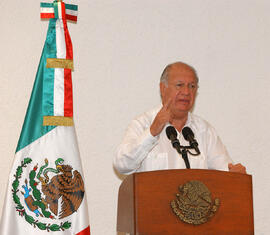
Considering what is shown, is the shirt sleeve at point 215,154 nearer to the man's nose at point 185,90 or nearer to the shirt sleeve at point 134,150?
the man's nose at point 185,90

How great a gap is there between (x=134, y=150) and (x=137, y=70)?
1793 mm

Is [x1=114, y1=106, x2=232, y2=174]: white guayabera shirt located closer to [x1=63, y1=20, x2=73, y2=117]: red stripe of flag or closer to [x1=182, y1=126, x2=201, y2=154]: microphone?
[x1=182, y1=126, x2=201, y2=154]: microphone

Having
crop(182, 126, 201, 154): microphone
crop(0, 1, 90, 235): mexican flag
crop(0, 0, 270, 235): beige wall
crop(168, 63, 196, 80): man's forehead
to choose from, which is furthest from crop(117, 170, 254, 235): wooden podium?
crop(0, 0, 270, 235): beige wall

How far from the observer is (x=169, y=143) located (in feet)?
13.0

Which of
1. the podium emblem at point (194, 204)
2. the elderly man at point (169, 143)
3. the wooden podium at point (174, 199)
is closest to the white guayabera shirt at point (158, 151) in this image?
the elderly man at point (169, 143)

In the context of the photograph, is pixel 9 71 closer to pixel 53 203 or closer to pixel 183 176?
pixel 53 203

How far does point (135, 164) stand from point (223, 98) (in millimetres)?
2001

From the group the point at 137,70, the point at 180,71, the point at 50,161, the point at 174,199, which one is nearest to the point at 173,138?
the point at 174,199

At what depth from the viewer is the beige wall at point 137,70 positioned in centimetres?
498

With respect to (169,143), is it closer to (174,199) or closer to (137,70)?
(174,199)

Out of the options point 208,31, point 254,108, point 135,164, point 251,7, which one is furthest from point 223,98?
point 135,164

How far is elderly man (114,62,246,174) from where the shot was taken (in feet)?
12.0

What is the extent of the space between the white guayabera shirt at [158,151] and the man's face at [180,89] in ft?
0.63

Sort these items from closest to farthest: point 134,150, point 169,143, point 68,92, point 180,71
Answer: point 134,150 → point 169,143 → point 180,71 → point 68,92
